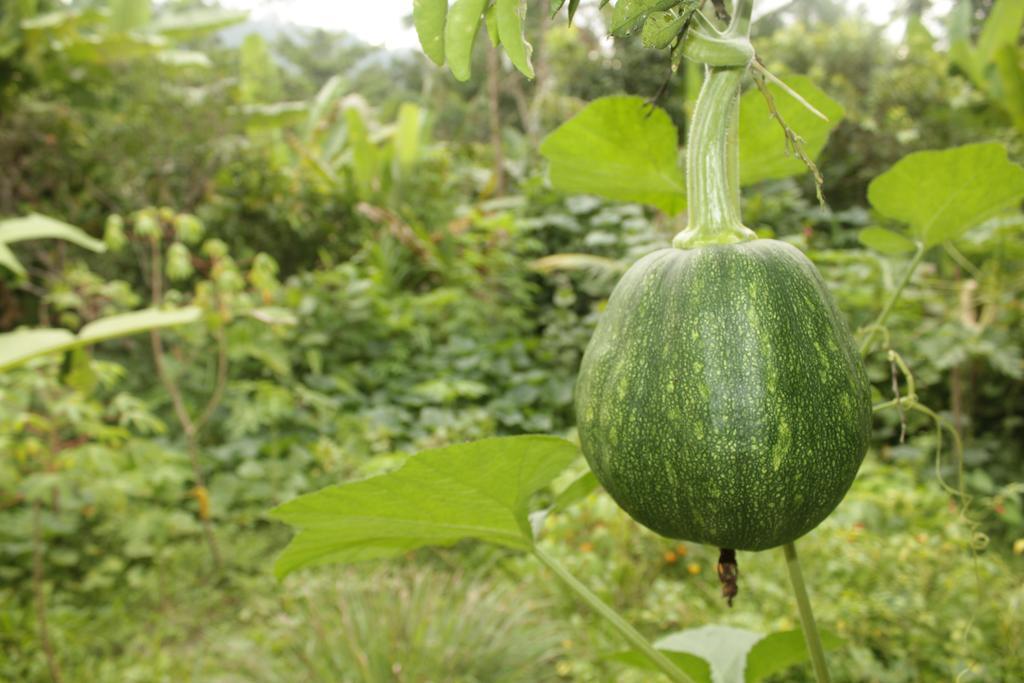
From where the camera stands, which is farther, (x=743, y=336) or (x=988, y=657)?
(x=988, y=657)

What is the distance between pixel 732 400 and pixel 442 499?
20cm

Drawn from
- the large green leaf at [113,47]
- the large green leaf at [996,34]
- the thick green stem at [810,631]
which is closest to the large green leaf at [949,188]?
the thick green stem at [810,631]

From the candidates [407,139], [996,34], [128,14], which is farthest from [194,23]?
[996,34]

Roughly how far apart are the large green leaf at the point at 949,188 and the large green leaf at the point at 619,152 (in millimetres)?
174

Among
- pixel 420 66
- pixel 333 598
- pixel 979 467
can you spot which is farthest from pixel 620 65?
pixel 420 66

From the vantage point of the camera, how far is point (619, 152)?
2.03 feet

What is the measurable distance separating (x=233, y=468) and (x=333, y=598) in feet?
4.66

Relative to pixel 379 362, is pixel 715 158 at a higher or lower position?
higher

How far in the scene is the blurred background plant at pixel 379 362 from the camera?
1964 millimetres

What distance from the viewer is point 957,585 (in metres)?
1.82

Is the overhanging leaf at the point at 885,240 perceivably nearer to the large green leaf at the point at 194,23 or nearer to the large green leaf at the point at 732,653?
the large green leaf at the point at 732,653

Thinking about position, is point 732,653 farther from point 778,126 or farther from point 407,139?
point 407,139

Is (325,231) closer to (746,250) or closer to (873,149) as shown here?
(873,149)

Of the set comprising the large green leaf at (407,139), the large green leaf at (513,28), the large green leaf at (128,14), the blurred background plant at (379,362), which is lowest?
the blurred background plant at (379,362)
